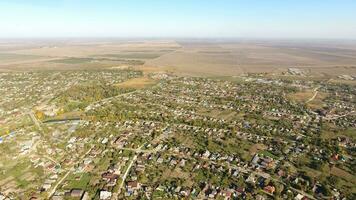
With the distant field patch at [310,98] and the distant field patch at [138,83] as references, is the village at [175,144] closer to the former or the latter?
the distant field patch at [310,98]

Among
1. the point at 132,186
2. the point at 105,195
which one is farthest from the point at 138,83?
the point at 105,195

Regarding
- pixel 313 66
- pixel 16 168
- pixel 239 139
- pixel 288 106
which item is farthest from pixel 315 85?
pixel 16 168

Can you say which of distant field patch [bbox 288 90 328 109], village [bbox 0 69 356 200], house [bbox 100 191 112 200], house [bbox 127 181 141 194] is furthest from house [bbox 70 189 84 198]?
distant field patch [bbox 288 90 328 109]

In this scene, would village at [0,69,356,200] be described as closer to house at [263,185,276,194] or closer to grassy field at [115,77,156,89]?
house at [263,185,276,194]

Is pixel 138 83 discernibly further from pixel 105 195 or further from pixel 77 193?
pixel 105 195

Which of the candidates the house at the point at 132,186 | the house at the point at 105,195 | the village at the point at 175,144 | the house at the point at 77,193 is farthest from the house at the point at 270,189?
the house at the point at 77,193

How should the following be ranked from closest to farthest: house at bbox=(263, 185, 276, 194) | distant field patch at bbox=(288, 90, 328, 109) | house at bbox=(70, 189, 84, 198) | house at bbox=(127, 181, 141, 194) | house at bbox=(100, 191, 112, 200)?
house at bbox=(100, 191, 112, 200), house at bbox=(70, 189, 84, 198), house at bbox=(127, 181, 141, 194), house at bbox=(263, 185, 276, 194), distant field patch at bbox=(288, 90, 328, 109)
